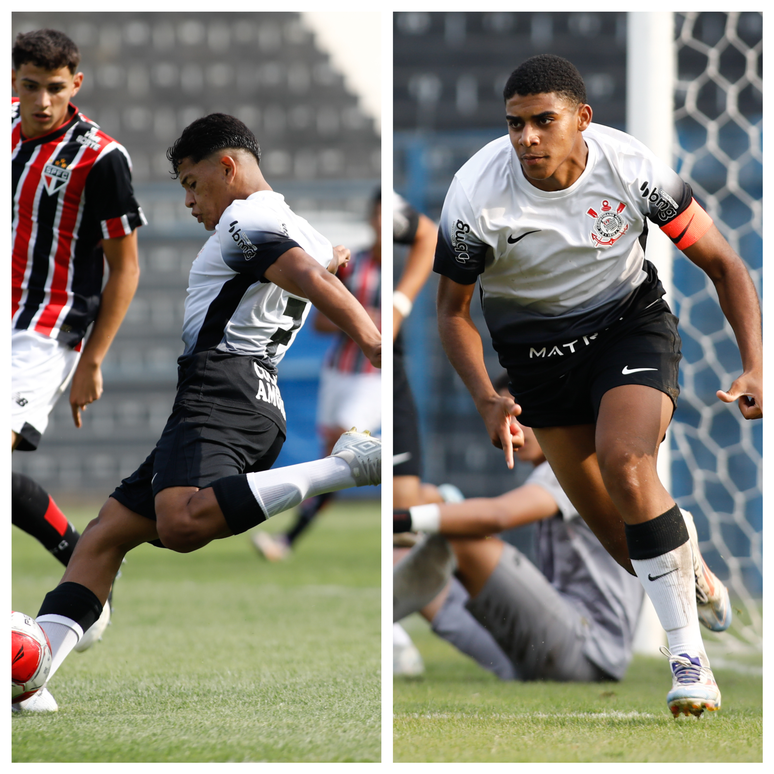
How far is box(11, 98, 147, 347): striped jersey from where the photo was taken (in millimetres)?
3303

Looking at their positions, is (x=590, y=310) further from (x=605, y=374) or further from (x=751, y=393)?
(x=751, y=393)

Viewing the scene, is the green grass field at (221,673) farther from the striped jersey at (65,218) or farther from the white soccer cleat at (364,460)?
the striped jersey at (65,218)

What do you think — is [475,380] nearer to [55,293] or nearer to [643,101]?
[55,293]

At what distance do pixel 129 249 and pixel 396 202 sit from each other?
1.72 meters

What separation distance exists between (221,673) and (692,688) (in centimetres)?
159

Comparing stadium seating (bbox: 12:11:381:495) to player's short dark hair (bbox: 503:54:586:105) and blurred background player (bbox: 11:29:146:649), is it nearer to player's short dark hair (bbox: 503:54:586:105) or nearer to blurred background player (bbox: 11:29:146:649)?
blurred background player (bbox: 11:29:146:649)

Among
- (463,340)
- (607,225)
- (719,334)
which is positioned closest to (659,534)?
(463,340)

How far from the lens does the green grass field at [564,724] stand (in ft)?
7.55

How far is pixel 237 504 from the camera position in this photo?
2627mm

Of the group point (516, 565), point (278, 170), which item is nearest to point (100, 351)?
point (516, 565)

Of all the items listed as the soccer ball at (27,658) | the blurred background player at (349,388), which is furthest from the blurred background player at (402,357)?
the blurred background player at (349,388)

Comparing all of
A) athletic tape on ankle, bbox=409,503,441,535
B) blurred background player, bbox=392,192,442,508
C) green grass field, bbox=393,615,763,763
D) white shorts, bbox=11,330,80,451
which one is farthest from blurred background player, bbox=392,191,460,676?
white shorts, bbox=11,330,80,451

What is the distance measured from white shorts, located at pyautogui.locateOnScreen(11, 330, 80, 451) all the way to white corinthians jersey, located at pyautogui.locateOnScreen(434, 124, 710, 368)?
1.50 m
